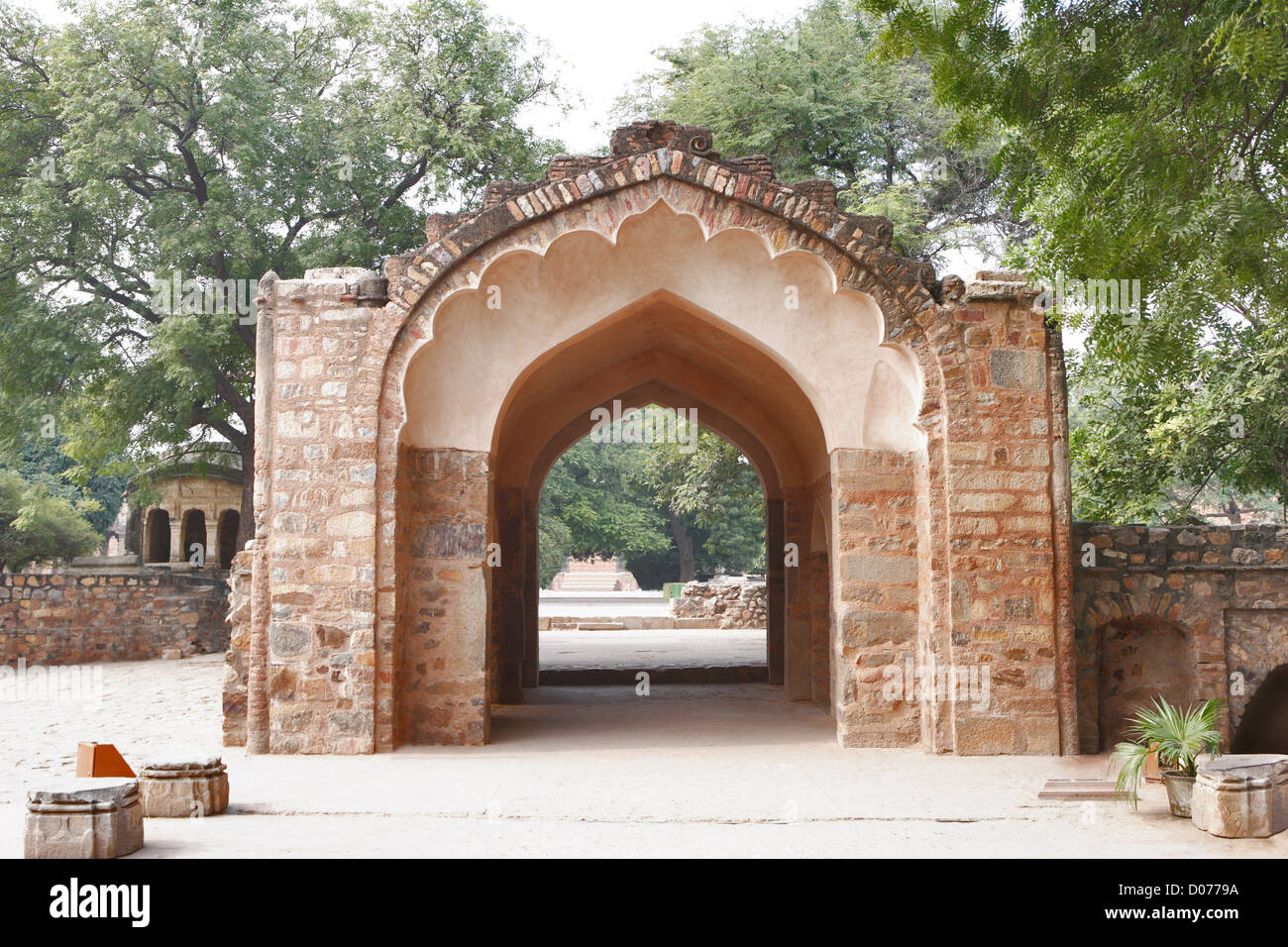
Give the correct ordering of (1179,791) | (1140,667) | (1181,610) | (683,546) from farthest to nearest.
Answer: (683,546)
(1140,667)
(1181,610)
(1179,791)

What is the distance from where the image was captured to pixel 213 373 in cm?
1564

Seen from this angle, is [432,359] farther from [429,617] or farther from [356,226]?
[356,226]

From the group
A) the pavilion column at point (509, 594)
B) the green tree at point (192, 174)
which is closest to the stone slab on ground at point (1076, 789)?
the pavilion column at point (509, 594)

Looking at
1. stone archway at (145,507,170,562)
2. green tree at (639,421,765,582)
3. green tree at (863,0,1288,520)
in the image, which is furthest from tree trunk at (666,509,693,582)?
green tree at (863,0,1288,520)

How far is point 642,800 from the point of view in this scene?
6.05 metres

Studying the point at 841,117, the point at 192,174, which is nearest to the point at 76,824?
the point at 192,174

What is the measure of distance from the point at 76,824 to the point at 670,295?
203 inches

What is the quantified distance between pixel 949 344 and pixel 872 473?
3.42 ft

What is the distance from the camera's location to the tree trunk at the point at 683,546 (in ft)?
125

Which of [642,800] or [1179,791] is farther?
[642,800]

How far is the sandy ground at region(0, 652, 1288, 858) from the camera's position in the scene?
197 inches

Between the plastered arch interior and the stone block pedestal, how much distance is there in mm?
3159

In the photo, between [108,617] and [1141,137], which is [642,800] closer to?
[1141,137]

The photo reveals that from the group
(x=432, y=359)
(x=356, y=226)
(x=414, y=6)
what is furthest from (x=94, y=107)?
(x=432, y=359)
